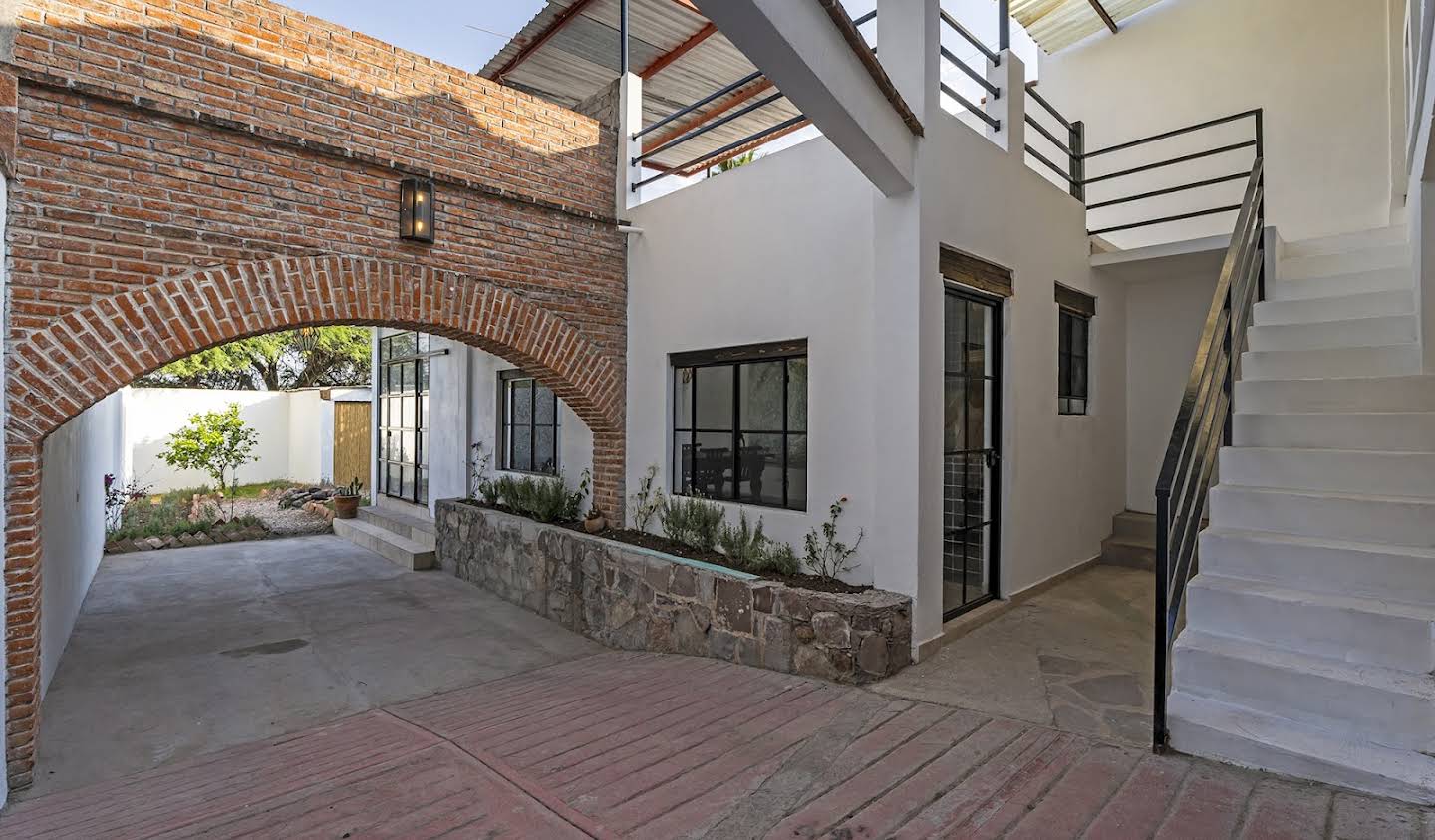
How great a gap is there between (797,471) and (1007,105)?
2.85 m

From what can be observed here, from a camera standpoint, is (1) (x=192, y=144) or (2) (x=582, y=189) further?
(2) (x=582, y=189)

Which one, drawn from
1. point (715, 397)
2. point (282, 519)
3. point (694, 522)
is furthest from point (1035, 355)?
point (282, 519)

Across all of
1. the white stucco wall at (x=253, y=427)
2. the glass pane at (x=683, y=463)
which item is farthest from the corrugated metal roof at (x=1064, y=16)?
the white stucco wall at (x=253, y=427)

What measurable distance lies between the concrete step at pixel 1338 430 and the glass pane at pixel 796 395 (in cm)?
228

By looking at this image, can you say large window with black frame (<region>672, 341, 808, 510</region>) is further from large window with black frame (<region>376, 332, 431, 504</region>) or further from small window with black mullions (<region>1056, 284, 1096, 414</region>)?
large window with black frame (<region>376, 332, 431, 504</region>)

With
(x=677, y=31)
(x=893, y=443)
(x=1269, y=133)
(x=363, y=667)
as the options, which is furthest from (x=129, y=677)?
(x=1269, y=133)

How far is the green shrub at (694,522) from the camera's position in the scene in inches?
194

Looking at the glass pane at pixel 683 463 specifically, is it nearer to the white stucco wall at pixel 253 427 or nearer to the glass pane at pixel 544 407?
the glass pane at pixel 544 407

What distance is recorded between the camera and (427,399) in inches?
365

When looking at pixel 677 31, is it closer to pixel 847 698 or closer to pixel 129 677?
pixel 847 698

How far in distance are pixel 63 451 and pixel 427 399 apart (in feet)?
14.0

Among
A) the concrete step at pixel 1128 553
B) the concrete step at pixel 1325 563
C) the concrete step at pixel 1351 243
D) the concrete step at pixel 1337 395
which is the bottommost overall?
the concrete step at pixel 1128 553

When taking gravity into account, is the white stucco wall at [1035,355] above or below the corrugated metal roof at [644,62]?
below

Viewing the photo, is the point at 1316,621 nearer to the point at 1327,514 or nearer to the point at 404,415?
the point at 1327,514
